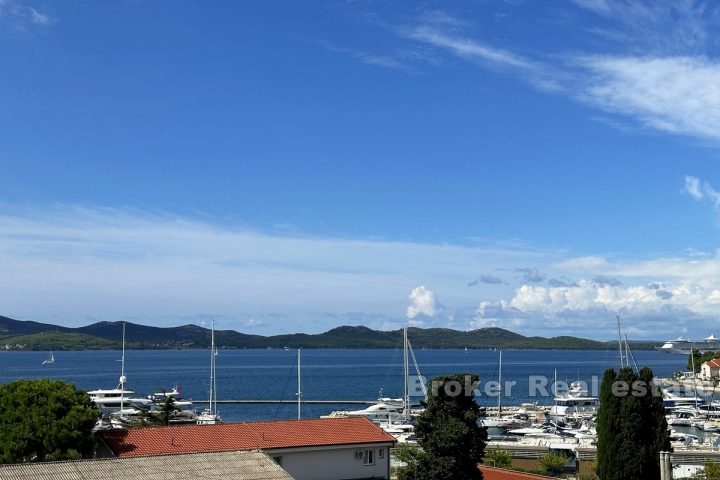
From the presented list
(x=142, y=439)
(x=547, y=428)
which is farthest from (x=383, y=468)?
(x=547, y=428)

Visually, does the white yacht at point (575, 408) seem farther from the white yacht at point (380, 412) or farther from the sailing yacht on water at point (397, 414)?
the white yacht at point (380, 412)

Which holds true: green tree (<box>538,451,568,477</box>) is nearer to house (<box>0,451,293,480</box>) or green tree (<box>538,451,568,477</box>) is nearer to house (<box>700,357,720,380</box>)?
house (<box>0,451,293,480</box>)

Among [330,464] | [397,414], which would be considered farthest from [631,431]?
[397,414]

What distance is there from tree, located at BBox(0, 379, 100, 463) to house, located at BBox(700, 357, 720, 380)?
128 meters

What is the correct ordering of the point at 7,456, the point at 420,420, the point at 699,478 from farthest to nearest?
the point at 699,478 < the point at 420,420 < the point at 7,456

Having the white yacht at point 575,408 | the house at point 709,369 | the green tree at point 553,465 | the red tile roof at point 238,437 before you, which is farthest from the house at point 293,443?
the house at point 709,369

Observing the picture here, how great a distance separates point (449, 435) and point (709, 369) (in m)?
127

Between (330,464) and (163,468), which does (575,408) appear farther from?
(163,468)

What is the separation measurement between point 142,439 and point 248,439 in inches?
141

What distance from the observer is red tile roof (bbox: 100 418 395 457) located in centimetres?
2528

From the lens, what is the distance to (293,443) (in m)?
27.2

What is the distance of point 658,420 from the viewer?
30.3m

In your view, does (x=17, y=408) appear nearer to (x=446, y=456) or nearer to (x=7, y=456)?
(x=7, y=456)

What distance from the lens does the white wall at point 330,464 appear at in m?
27.0
